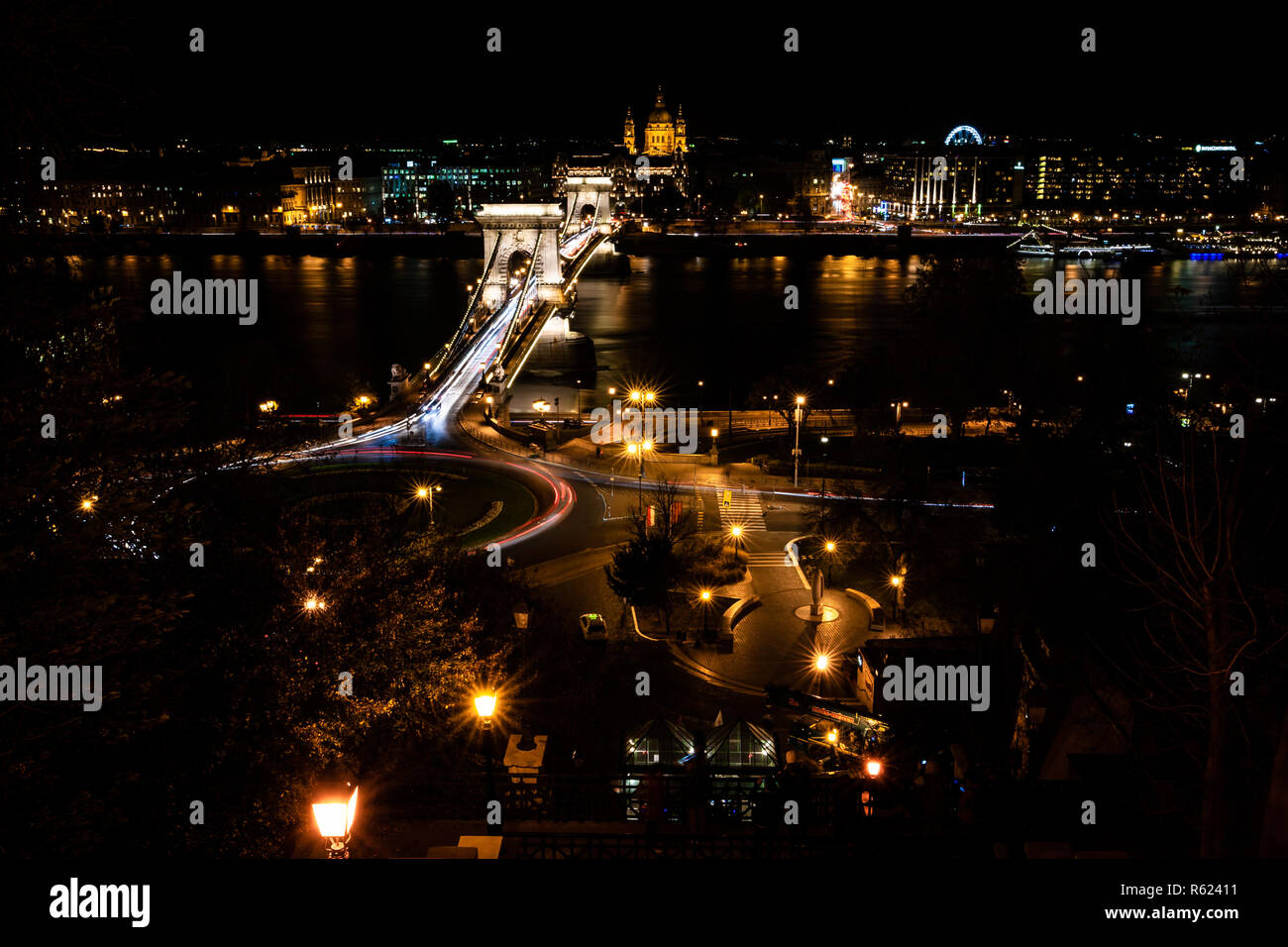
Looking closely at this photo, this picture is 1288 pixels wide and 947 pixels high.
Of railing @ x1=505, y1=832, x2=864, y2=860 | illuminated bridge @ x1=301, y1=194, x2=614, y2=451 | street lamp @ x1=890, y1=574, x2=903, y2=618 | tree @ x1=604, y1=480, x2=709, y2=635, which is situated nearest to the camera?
railing @ x1=505, y1=832, x2=864, y2=860

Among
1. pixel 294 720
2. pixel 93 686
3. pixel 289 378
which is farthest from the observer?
pixel 289 378

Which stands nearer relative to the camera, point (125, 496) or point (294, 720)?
point (125, 496)

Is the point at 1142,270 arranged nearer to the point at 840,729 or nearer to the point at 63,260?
the point at 840,729

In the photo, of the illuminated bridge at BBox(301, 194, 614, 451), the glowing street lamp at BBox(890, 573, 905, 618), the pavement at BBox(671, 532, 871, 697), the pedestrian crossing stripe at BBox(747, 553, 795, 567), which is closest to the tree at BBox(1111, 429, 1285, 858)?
the pavement at BBox(671, 532, 871, 697)

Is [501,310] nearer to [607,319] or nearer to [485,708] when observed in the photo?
[607,319]

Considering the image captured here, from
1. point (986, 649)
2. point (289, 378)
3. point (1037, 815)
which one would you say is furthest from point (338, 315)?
point (1037, 815)

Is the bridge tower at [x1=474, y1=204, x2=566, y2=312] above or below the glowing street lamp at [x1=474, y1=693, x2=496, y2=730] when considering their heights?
above

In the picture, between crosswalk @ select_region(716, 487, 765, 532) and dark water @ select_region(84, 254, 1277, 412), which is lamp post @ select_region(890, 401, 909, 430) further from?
dark water @ select_region(84, 254, 1277, 412)
